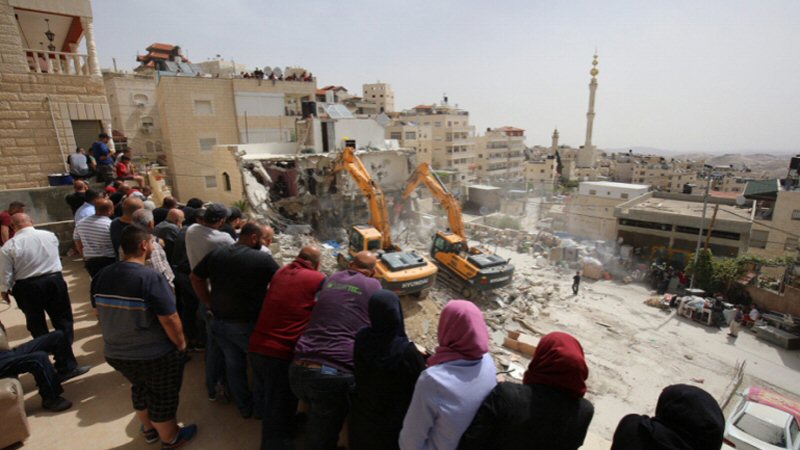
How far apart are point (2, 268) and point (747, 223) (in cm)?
2785

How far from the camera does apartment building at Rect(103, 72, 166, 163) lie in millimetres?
29219

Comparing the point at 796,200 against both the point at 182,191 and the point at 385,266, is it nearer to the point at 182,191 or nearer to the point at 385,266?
the point at 385,266

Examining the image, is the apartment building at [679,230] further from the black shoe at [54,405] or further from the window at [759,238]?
the black shoe at [54,405]

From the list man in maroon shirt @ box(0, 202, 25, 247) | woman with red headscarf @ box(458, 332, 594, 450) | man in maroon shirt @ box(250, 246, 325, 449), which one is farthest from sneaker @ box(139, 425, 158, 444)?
man in maroon shirt @ box(0, 202, 25, 247)

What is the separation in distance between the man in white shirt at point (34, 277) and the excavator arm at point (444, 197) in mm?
12376

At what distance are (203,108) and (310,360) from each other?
2478 centimetres

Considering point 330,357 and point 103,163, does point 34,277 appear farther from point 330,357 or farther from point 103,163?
point 103,163

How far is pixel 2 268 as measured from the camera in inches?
137

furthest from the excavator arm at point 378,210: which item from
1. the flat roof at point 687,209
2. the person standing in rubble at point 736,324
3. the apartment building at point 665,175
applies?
the apartment building at point 665,175

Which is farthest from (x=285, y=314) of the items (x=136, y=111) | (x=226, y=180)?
(x=136, y=111)

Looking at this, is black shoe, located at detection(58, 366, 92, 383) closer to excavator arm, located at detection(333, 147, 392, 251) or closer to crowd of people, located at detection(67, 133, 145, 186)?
crowd of people, located at detection(67, 133, 145, 186)

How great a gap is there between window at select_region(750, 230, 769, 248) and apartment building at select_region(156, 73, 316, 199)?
90.4ft

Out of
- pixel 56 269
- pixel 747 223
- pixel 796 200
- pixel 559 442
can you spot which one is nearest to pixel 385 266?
pixel 56 269

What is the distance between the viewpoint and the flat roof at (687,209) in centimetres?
2244
